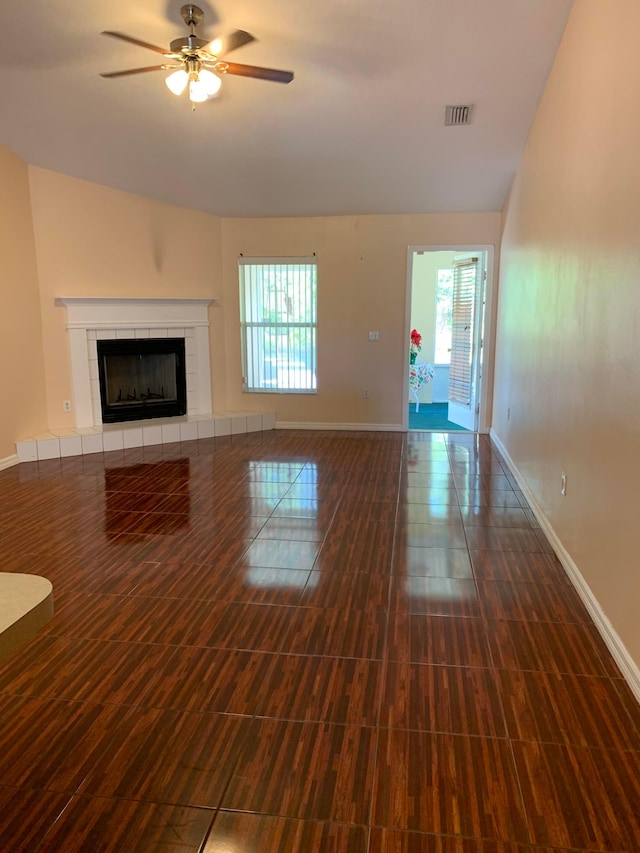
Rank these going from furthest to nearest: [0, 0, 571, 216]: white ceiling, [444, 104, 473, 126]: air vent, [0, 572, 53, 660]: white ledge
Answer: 1. [444, 104, 473, 126]: air vent
2. [0, 0, 571, 216]: white ceiling
3. [0, 572, 53, 660]: white ledge

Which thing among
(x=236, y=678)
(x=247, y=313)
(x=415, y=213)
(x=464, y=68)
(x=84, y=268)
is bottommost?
(x=236, y=678)

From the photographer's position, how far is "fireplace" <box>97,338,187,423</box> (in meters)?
6.03

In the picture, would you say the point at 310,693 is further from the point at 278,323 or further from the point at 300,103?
the point at 278,323

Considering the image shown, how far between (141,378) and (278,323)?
1666 mm

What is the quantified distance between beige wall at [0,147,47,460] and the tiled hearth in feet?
0.67

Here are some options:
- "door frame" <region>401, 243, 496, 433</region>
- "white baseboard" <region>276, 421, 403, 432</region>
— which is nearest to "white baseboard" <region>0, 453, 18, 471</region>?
"white baseboard" <region>276, 421, 403, 432</region>

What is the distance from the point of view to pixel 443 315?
868cm

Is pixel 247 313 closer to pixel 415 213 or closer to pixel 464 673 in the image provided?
pixel 415 213

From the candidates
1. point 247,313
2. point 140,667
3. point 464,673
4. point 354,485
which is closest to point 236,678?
point 140,667

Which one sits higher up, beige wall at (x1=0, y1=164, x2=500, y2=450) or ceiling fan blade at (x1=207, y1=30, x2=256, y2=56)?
ceiling fan blade at (x1=207, y1=30, x2=256, y2=56)

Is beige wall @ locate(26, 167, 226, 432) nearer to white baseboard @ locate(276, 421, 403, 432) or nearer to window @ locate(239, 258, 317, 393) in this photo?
window @ locate(239, 258, 317, 393)

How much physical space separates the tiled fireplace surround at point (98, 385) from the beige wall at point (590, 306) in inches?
138

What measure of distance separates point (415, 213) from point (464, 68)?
250cm

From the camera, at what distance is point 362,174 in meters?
5.45
